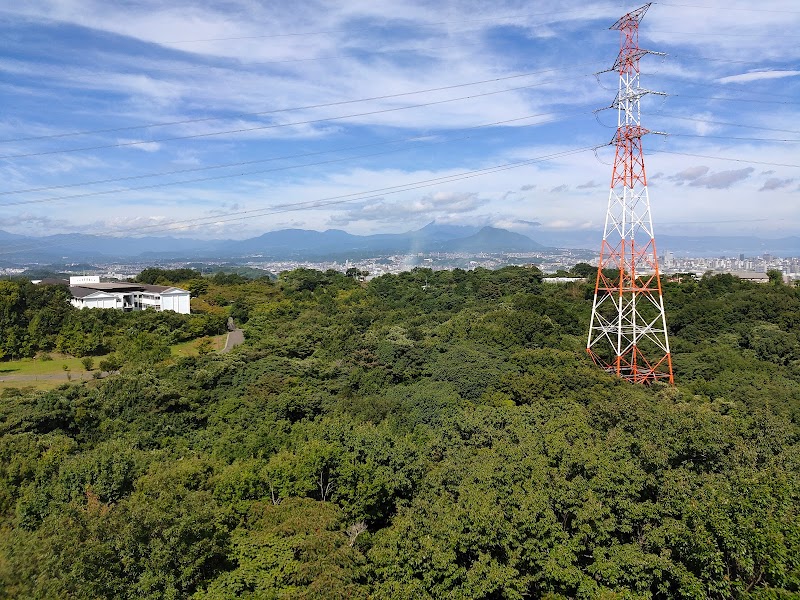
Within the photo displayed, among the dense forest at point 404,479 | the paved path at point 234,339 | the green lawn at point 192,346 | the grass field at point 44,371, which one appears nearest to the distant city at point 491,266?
the paved path at point 234,339

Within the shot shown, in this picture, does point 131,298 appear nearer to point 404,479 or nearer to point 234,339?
point 234,339

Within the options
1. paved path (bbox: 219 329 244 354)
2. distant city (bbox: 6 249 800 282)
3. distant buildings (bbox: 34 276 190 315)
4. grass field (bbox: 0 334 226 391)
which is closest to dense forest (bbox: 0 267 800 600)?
grass field (bbox: 0 334 226 391)

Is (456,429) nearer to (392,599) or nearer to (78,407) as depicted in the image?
(392,599)

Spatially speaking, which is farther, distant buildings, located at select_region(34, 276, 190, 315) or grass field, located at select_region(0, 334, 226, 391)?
distant buildings, located at select_region(34, 276, 190, 315)

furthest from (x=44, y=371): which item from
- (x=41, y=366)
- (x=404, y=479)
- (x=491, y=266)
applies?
(x=491, y=266)

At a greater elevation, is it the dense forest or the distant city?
the distant city

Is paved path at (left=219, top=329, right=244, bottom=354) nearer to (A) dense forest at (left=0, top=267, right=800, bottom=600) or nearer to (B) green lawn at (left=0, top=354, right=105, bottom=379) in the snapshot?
(B) green lawn at (left=0, top=354, right=105, bottom=379)

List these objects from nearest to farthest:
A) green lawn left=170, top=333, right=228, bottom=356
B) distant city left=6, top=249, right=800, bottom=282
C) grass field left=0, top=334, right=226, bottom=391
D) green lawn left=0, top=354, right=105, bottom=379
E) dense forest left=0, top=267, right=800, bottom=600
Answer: dense forest left=0, top=267, right=800, bottom=600 < grass field left=0, top=334, right=226, bottom=391 < green lawn left=0, top=354, right=105, bottom=379 < green lawn left=170, top=333, right=228, bottom=356 < distant city left=6, top=249, right=800, bottom=282

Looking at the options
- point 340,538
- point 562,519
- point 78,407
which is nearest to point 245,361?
point 78,407
